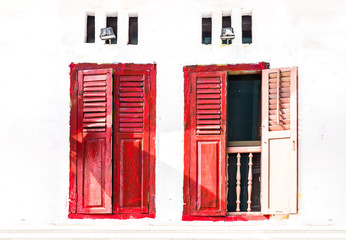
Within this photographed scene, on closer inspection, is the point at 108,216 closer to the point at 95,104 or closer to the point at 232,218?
the point at 95,104

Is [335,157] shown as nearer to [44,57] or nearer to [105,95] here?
[105,95]

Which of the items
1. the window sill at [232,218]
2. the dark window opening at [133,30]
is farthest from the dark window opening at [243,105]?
the dark window opening at [133,30]

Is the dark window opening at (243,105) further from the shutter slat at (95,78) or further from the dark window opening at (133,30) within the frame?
the shutter slat at (95,78)

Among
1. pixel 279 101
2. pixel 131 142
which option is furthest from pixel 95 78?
pixel 279 101

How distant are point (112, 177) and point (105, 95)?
955 mm

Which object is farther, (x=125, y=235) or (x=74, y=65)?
(x=74, y=65)

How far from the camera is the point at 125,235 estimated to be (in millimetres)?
10086

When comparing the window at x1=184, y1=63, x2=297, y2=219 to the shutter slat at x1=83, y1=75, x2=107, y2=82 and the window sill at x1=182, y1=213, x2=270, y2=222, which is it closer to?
the window sill at x1=182, y1=213, x2=270, y2=222

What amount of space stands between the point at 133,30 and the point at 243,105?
159 centimetres

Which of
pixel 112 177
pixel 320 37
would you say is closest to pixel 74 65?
pixel 112 177

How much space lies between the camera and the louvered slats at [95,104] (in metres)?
10.7

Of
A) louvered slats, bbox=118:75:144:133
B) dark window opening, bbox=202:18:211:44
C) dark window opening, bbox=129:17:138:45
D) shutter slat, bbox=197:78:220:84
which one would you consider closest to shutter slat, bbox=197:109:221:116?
shutter slat, bbox=197:78:220:84

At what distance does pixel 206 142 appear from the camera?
10.6m

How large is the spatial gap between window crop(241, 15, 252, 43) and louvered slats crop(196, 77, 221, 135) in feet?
1.97
